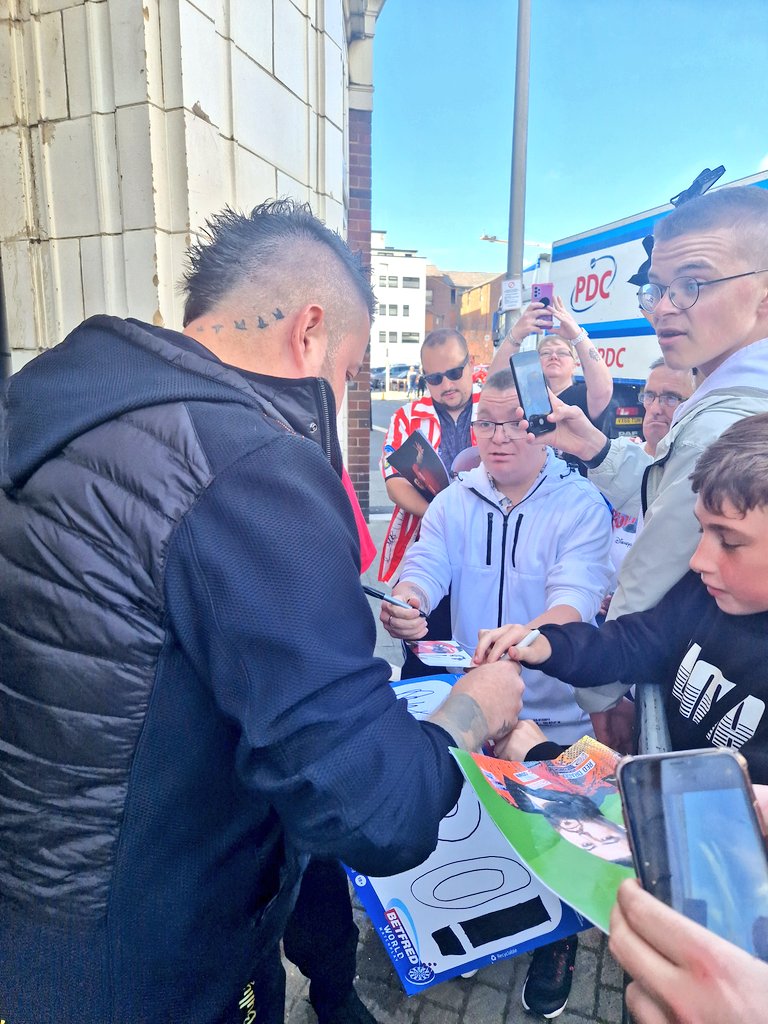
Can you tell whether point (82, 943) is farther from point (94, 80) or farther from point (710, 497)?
point (94, 80)

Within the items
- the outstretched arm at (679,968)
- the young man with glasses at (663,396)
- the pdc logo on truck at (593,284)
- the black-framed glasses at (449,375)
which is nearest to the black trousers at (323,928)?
the outstretched arm at (679,968)

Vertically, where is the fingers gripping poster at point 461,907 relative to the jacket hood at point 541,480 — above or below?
below

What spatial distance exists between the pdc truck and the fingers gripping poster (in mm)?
5214

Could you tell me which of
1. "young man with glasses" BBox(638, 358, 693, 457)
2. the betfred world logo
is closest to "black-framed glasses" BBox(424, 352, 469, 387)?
"young man with glasses" BBox(638, 358, 693, 457)

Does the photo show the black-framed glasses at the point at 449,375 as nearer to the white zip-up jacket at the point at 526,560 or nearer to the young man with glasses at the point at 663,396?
the young man with glasses at the point at 663,396

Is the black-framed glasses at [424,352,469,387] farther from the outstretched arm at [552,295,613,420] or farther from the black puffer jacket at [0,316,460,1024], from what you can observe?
the black puffer jacket at [0,316,460,1024]

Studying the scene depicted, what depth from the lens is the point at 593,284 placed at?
22.1 feet

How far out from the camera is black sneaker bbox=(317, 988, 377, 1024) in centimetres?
182

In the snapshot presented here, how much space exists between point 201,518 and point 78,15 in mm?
2595

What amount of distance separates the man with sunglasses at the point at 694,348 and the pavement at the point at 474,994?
34.3 inches

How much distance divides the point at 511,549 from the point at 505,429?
1.47ft

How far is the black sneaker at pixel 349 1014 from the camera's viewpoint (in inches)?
71.5

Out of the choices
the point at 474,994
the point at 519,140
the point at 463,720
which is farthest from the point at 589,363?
the point at 519,140

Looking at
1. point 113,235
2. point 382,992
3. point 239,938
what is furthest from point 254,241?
point 382,992
